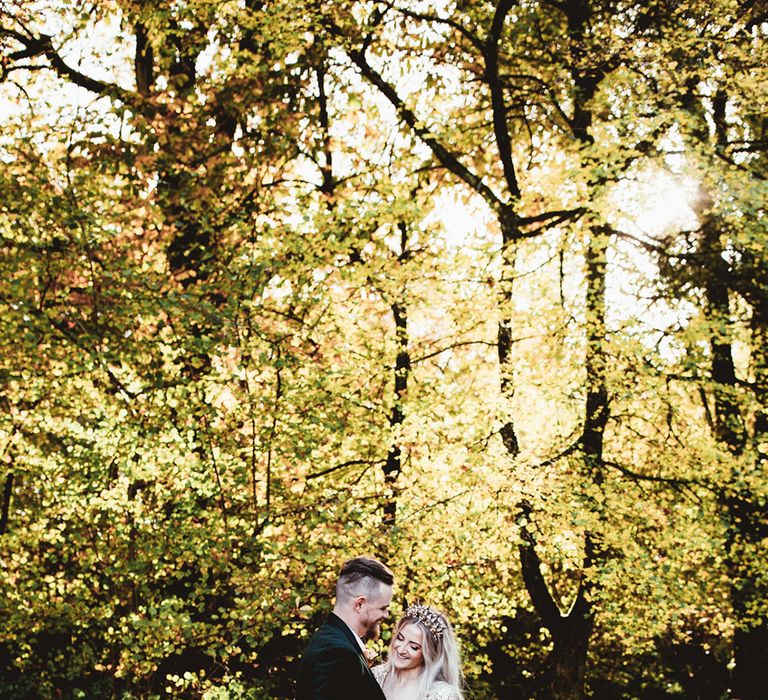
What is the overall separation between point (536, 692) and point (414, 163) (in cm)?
1231

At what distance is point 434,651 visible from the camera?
673 centimetres

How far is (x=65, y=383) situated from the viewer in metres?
11.1

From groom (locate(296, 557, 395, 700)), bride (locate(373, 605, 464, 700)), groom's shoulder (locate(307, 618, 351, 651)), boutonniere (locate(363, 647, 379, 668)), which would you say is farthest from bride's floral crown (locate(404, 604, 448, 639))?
groom's shoulder (locate(307, 618, 351, 651))

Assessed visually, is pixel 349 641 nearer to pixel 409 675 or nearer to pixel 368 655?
pixel 368 655

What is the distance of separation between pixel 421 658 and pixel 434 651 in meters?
0.12

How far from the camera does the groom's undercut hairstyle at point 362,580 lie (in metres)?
4.40

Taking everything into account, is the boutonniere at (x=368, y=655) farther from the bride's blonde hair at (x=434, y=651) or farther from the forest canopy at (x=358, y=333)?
the forest canopy at (x=358, y=333)

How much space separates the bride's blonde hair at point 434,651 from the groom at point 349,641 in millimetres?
2339

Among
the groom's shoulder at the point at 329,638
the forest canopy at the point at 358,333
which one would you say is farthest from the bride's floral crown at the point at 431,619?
the forest canopy at the point at 358,333

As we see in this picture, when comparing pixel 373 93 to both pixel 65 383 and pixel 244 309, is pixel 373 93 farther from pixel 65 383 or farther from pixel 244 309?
pixel 65 383

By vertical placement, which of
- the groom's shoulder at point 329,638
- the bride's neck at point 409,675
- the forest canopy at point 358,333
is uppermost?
the forest canopy at point 358,333

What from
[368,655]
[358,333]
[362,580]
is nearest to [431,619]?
[368,655]

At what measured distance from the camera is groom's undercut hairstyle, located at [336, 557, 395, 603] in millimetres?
4398

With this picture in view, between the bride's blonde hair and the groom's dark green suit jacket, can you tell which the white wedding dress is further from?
the groom's dark green suit jacket
